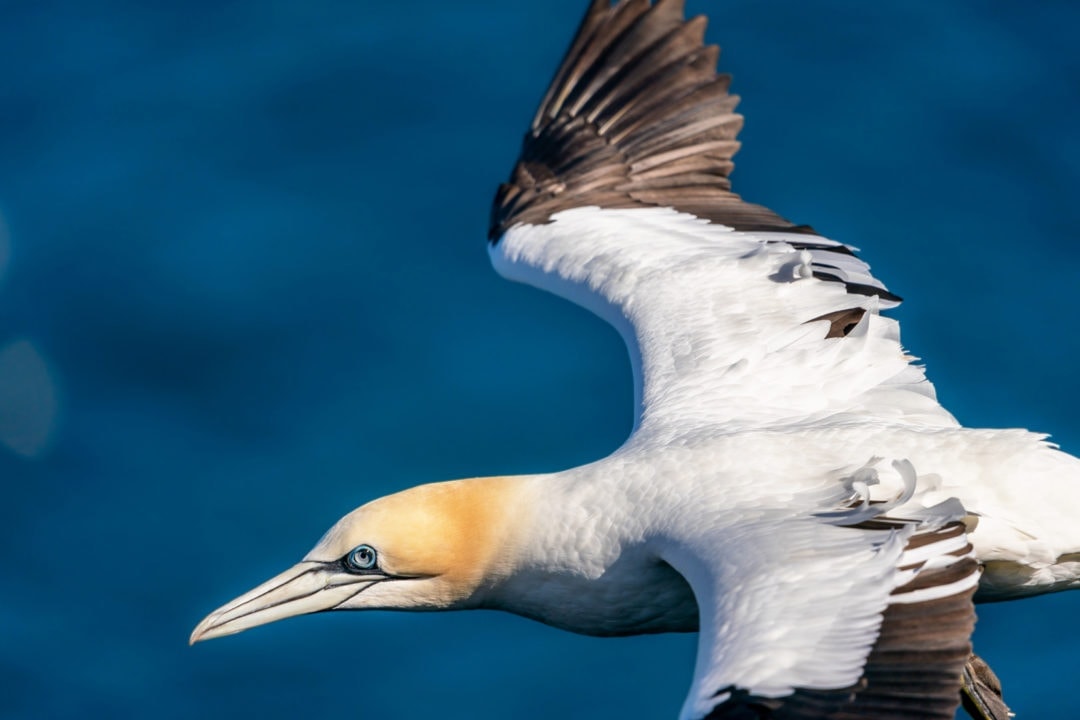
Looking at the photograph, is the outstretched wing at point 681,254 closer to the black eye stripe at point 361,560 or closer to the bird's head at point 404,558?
the bird's head at point 404,558

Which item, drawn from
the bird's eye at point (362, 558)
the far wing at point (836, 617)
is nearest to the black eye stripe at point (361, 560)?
the bird's eye at point (362, 558)

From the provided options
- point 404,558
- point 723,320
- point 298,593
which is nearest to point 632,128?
point 723,320

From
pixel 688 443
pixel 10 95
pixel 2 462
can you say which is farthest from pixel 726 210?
pixel 10 95

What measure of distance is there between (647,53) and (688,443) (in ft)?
11.2

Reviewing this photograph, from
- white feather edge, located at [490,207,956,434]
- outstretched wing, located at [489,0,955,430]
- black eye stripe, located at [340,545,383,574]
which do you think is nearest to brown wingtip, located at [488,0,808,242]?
outstretched wing, located at [489,0,955,430]

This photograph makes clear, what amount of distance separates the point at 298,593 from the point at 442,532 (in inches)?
29.4

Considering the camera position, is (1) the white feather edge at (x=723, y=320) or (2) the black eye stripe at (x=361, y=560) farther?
(1) the white feather edge at (x=723, y=320)

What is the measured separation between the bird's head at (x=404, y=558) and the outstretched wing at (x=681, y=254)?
943 mm

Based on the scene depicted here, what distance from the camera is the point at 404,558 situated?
24.7ft

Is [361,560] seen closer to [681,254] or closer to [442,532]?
[442,532]

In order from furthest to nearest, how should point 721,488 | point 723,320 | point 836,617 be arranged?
point 723,320 → point 721,488 → point 836,617

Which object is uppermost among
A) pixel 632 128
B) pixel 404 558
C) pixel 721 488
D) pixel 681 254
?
pixel 632 128

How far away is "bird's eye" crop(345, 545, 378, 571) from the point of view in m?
7.54

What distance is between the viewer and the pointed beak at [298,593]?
7.64 meters
